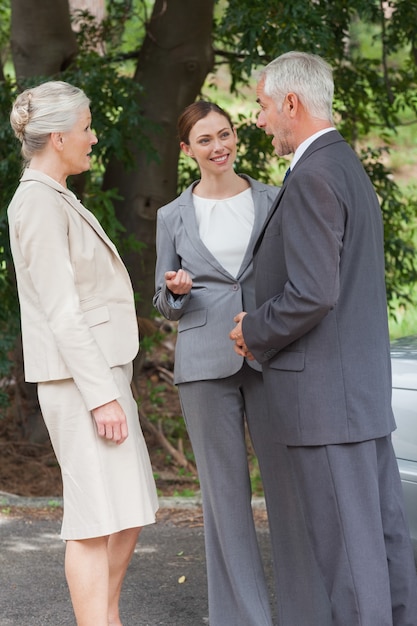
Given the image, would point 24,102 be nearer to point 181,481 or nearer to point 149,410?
point 181,481

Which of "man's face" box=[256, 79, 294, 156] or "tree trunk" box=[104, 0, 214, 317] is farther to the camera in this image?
"tree trunk" box=[104, 0, 214, 317]

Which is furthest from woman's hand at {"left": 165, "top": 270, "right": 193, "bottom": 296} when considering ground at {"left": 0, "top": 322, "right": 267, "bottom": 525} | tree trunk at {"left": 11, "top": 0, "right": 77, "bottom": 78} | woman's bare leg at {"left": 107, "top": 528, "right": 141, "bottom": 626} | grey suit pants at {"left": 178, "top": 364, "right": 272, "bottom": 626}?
tree trunk at {"left": 11, "top": 0, "right": 77, "bottom": 78}

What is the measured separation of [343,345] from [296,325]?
178mm

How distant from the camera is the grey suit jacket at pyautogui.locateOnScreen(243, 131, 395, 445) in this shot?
302cm

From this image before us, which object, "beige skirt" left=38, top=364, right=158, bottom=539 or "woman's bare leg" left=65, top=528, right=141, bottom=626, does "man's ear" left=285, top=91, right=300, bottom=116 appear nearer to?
"beige skirt" left=38, top=364, right=158, bottom=539

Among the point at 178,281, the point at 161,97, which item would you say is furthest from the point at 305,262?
the point at 161,97

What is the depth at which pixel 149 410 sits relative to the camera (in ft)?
31.7

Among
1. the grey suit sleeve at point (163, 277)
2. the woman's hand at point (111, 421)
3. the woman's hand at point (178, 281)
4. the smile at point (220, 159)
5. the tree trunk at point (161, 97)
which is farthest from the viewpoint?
the tree trunk at point (161, 97)

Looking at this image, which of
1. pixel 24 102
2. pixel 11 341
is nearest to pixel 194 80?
pixel 11 341

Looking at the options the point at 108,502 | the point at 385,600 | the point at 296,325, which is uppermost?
the point at 296,325

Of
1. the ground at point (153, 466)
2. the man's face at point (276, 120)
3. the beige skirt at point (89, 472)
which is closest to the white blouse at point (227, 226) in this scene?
the man's face at point (276, 120)

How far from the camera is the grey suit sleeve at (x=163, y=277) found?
3.72m

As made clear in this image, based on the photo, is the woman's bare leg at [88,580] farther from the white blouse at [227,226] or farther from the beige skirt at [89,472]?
the white blouse at [227,226]

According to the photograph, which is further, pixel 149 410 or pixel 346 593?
pixel 149 410
